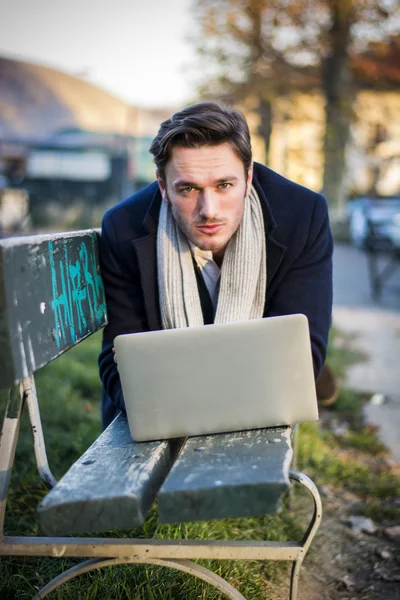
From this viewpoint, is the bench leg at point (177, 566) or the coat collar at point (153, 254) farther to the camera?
the coat collar at point (153, 254)

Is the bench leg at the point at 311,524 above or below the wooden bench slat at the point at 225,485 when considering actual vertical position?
below

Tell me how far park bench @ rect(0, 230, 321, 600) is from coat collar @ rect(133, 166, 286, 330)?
47cm

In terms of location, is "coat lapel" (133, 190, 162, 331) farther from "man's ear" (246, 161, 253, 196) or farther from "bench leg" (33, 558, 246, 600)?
"bench leg" (33, 558, 246, 600)

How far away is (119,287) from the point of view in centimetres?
279

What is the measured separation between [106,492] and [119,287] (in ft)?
4.03

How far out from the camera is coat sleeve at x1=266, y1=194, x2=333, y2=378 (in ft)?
8.36

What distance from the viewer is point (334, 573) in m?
2.71

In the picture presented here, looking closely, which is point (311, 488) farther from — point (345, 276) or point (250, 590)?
point (345, 276)

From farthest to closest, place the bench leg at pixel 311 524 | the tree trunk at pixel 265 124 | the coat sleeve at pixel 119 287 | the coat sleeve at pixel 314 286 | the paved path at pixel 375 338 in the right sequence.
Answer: the tree trunk at pixel 265 124
the paved path at pixel 375 338
the coat sleeve at pixel 119 287
the coat sleeve at pixel 314 286
the bench leg at pixel 311 524

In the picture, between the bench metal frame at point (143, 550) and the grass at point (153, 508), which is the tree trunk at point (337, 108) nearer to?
the grass at point (153, 508)

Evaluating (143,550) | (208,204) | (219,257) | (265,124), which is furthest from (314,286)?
(265,124)

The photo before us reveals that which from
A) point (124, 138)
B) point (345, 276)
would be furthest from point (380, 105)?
point (345, 276)

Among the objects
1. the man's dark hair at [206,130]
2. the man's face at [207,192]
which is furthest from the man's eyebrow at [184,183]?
the man's dark hair at [206,130]

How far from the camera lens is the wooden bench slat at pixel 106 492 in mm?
1635
